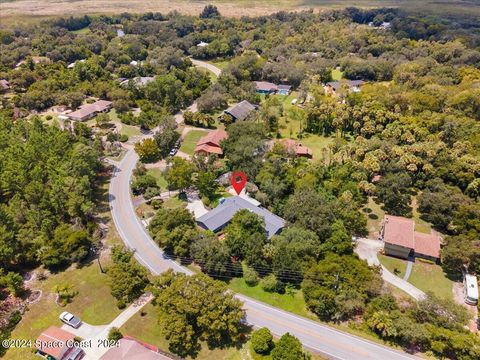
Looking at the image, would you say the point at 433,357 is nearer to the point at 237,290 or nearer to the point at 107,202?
the point at 237,290

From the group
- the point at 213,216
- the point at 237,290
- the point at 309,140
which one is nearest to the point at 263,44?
the point at 309,140

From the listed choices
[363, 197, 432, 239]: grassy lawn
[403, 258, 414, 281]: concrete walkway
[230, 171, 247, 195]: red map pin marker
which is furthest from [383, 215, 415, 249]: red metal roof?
[230, 171, 247, 195]: red map pin marker

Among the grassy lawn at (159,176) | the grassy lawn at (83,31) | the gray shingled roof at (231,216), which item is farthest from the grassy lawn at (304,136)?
the grassy lawn at (83,31)

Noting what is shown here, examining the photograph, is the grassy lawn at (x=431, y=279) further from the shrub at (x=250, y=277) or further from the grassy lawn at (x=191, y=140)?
the grassy lawn at (x=191, y=140)

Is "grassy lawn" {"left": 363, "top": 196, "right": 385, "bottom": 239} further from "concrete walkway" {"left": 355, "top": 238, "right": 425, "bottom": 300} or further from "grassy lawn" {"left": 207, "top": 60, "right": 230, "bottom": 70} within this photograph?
"grassy lawn" {"left": 207, "top": 60, "right": 230, "bottom": 70}

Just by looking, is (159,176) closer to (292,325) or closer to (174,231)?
(174,231)

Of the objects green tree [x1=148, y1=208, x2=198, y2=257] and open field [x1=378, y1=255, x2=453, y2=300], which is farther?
green tree [x1=148, y1=208, x2=198, y2=257]

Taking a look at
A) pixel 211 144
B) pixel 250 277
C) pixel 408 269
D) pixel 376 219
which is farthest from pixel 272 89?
pixel 250 277
